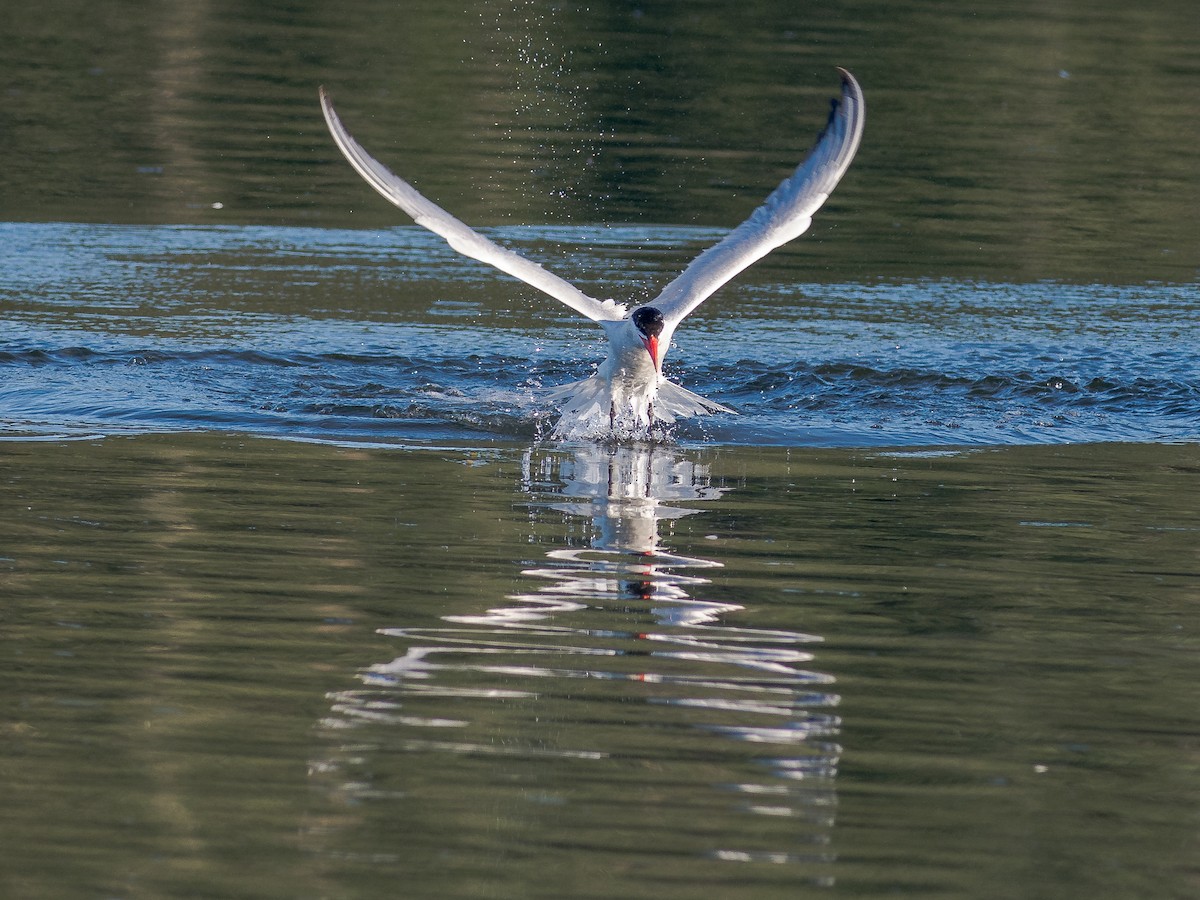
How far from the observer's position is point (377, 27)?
1114 inches

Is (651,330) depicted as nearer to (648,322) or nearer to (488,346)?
(648,322)

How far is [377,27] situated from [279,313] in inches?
619

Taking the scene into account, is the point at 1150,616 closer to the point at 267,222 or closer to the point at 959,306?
the point at 959,306

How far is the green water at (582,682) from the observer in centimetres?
520

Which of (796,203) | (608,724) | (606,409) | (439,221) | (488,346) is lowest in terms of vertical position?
(608,724)

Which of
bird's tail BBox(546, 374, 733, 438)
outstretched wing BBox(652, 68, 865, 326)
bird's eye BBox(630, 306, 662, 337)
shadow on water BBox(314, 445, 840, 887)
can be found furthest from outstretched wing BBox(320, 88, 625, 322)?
shadow on water BBox(314, 445, 840, 887)

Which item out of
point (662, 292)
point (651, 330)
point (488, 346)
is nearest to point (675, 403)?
point (662, 292)

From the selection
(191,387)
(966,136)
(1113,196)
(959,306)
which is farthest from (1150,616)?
(966,136)

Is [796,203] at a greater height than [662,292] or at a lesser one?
greater

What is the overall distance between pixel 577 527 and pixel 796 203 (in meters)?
3.62

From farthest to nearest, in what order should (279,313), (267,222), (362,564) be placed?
(267,222) → (279,313) → (362,564)

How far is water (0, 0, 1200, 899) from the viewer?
540 centimetres

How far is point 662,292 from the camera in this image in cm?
1124

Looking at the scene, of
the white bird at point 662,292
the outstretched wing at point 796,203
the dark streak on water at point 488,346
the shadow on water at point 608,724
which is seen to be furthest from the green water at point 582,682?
the outstretched wing at point 796,203
